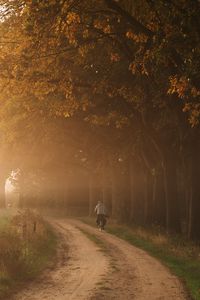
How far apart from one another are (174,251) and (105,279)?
6.76 meters

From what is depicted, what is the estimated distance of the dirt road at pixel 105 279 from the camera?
39.0 feet

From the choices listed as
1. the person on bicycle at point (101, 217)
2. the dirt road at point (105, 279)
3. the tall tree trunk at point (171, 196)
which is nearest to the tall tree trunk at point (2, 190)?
the person on bicycle at point (101, 217)

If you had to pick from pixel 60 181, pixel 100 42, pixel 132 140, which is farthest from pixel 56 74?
pixel 60 181

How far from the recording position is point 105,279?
13812 millimetres

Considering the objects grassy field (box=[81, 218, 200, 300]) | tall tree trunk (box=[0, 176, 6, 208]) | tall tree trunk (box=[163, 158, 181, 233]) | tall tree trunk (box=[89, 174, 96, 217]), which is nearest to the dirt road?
grassy field (box=[81, 218, 200, 300])

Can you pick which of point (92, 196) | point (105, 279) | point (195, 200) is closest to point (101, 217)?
point (195, 200)

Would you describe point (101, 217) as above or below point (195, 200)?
below

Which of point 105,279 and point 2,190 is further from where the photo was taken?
point 2,190

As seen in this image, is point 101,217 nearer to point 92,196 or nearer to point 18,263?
point 18,263

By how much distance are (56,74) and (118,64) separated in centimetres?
348

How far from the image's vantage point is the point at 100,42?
62.6 ft

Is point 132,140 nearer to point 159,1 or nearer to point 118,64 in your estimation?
point 118,64

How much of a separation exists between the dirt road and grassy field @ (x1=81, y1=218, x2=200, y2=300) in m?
0.36

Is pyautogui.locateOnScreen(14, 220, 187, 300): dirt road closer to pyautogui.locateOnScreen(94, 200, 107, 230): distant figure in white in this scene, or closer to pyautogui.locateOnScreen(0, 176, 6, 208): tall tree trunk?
pyautogui.locateOnScreen(94, 200, 107, 230): distant figure in white
